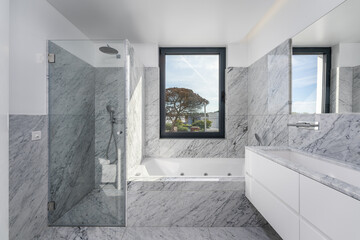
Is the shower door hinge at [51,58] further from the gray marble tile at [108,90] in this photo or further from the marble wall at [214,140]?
the marble wall at [214,140]

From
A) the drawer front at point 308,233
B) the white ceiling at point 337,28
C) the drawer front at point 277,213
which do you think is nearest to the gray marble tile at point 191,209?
the drawer front at point 277,213

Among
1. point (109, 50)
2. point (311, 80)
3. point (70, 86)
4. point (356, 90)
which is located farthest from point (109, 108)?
point (356, 90)

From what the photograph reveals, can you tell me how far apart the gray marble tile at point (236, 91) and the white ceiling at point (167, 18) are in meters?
0.46

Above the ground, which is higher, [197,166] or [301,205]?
[301,205]

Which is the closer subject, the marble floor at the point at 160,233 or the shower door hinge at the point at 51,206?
the marble floor at the point at 160,233

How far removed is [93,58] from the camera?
75.4 inches

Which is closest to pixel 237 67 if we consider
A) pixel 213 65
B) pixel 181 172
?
pixel 213 65

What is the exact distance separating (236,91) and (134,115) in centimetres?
158

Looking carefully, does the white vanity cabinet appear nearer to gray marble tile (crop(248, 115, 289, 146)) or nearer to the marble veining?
the marble veining

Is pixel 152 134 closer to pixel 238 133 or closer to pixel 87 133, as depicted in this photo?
pixel 87 133

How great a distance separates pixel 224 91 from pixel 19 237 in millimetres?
2865

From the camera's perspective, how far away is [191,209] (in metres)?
1.94

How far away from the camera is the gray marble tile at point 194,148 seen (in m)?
2.88

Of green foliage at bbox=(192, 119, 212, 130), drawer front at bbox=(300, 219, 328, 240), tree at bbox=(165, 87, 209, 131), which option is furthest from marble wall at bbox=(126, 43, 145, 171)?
drawer front at bbox=(300, 219, 328, 240)
